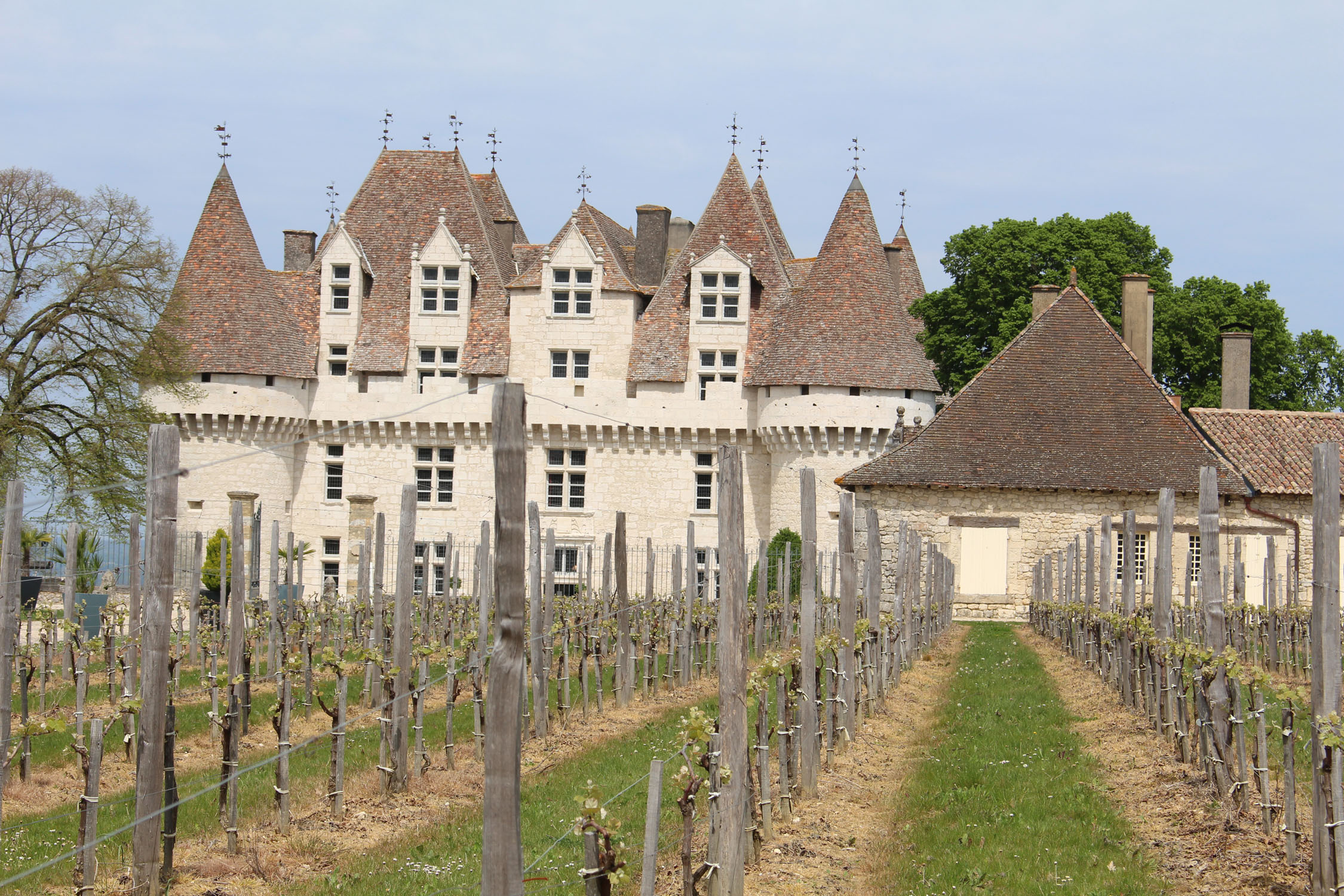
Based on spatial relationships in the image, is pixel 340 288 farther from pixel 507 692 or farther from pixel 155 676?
pixel 507 692

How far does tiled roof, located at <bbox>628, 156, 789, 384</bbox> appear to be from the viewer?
40469 mm

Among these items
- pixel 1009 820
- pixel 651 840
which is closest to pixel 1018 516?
pixel 1009 820

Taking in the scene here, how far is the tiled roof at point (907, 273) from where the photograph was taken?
47.5m

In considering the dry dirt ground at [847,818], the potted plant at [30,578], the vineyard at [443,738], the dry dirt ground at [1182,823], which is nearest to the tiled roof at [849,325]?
the vineyard at [443,738]

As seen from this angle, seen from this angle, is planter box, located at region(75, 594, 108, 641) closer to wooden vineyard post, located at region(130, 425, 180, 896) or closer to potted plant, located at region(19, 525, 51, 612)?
potted plant, located at region(19, 525, 51, 612)

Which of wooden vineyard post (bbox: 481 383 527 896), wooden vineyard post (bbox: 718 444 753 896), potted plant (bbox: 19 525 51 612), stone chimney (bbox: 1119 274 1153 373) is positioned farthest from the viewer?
stone chimney (bbox: 1119 274 1153 373)

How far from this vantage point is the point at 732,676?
823 centimetres

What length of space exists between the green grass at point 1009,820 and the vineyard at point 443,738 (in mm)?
917

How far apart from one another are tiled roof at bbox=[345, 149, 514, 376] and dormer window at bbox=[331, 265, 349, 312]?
522 millimetres

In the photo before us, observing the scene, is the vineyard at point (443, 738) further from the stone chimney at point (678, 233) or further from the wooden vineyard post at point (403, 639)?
the stone chimney at point (678, 233)

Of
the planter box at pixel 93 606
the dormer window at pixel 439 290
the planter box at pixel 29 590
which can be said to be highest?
the dormer window at pixel 439 290

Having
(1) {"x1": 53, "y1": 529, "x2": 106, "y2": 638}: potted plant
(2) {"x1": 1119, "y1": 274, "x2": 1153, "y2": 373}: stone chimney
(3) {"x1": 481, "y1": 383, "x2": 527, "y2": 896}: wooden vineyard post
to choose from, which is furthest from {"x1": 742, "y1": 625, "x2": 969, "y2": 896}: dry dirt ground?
(2) {"x1": 1119, "y1": 274, "x2": 1153, "y2": 373}: stone chimney

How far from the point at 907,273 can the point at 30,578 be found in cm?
2969

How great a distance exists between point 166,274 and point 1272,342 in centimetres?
3083
